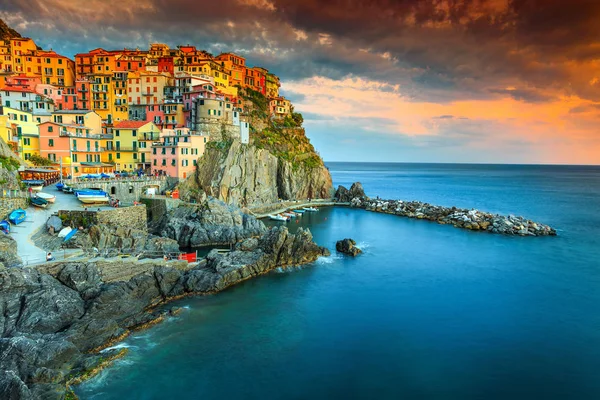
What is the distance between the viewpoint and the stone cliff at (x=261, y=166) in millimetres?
65250

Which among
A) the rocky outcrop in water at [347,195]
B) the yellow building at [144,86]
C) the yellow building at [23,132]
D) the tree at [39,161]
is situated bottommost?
the rocky outcrop in water at [347,195]

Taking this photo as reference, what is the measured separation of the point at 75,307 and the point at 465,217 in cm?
5988

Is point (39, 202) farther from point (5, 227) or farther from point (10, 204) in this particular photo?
point (5, 227)

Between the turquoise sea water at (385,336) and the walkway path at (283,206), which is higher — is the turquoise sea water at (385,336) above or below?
below

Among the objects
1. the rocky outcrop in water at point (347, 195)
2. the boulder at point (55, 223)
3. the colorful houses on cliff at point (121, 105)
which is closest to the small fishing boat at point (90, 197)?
the boulder at point (55, 223)

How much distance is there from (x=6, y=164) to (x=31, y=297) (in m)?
22.2

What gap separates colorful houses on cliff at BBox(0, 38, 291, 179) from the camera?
56219mm

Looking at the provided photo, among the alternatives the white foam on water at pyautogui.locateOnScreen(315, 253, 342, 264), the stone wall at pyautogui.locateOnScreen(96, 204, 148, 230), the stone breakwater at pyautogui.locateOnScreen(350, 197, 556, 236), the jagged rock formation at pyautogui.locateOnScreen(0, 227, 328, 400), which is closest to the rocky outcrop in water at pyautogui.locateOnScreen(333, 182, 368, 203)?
the stone breakwater at pyautogui.locateOnScreen(350, 197, 556, 236)

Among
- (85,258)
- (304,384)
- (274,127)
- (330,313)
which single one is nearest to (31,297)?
(85,258)

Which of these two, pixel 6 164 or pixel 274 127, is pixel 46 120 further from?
pixel 274 127

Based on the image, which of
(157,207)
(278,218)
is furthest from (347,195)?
(157,207)

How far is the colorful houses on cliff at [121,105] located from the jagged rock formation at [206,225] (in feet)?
46.2

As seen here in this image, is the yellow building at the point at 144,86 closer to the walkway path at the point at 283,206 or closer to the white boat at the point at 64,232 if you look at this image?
the walkway path at the point at 283,206

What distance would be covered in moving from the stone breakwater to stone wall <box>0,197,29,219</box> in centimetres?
5963
